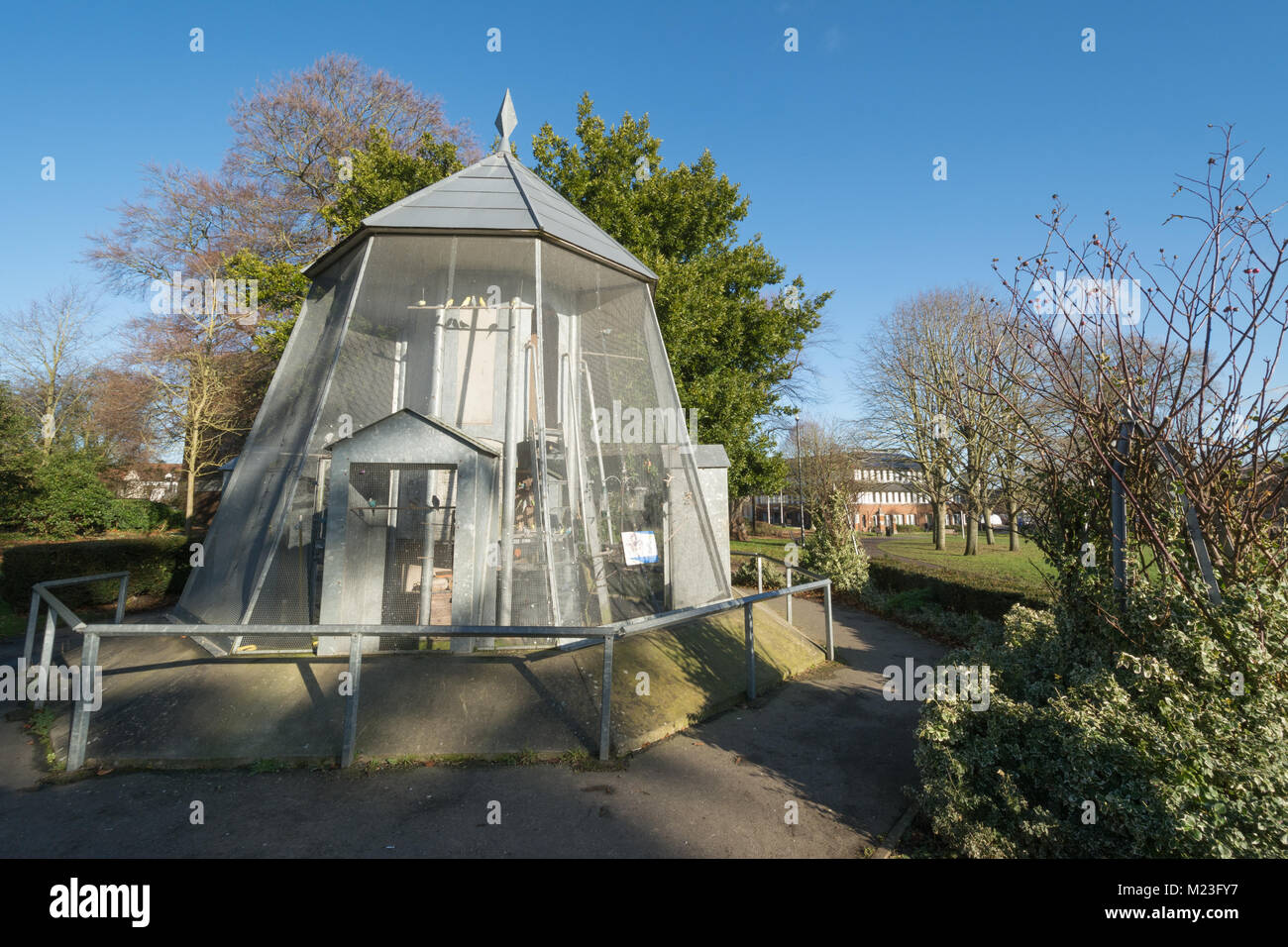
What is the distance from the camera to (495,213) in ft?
24.3

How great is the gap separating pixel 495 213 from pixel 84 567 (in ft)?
39.2

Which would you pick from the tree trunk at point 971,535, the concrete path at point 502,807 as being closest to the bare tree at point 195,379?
the concrete path at point 502,807

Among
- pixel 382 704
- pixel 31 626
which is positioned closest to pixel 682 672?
pixel 382 704

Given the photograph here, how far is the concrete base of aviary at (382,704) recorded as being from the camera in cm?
451

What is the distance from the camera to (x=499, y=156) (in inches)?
371

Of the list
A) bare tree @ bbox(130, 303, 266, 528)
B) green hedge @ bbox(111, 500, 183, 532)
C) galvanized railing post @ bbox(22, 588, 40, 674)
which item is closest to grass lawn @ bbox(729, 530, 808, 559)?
galvanized railing post @ bbox(22, 588, 40, 674)

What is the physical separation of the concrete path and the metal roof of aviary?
5.89m

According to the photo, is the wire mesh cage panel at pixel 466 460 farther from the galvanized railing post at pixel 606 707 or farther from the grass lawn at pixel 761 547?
the grass lawn at pixel 761 547

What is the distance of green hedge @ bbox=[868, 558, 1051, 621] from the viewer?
10.3 metres

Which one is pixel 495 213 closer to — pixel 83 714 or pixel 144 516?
pixel 83 714

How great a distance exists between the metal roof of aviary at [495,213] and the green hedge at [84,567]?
29.1ft

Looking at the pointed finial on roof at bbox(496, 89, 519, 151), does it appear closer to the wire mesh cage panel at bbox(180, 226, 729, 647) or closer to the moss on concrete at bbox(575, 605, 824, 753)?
the wire mesh cage panel at bbox(180, 226, 729, 647)

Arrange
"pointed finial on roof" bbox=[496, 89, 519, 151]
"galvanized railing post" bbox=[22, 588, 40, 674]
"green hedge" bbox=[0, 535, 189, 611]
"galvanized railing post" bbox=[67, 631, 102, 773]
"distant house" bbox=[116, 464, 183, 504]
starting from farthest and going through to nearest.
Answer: "distant house" bbox=[116, 464, 183, 504], "green hedge" bbox=[0, 535, 189, 611], "pointed finial on roof" bbox=[496, 89, 519, 151], "galvanized railing post" bbox=[22, 588, 40, 674], "galvanized railing post" bbox=[67, 631, 102, 773]
